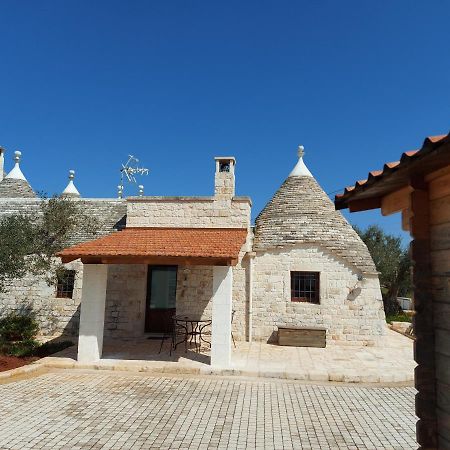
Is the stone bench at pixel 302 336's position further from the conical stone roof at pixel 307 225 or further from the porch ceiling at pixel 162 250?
the porch ceiling at pixel 162 250

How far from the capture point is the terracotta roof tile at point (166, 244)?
8820mm

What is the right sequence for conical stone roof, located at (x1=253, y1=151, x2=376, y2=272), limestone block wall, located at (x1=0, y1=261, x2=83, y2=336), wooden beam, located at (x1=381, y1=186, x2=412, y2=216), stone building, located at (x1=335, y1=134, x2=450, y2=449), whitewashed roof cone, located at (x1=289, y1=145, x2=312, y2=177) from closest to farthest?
stone building, located at (x1=335, y1=134, x2=450, y2=449) → wooden beam, located at (x1=381, y1=186, x2=412, y2=216) → conical stone roof, located at (x1=253, y1=151, x2=376, y2=272) → limestone block wall, located at (x1=0, y1=261, x2=83, y2=336) → whitewashed roof cone, located at (x1=289, y1=145, x2=312, y2=177)

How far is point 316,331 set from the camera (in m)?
11.2

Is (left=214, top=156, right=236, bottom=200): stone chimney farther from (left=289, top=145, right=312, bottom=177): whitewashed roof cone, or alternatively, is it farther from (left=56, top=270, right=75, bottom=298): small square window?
(left=56, top=270, right=75, bottom=298): small square window

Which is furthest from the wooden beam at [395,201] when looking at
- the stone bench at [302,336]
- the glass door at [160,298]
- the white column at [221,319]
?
the glass door at [160,298]

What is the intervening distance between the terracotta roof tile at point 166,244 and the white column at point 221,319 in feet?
2.00

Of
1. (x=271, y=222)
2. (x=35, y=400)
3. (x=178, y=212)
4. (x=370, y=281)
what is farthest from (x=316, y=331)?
(x=35, y=400)

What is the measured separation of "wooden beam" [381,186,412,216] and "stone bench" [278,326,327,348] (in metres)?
7.99

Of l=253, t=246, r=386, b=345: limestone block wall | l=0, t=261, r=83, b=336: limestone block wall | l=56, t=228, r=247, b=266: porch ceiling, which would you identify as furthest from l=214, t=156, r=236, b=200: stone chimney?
l=0, t=261, r=83, b=336: limestone block wall

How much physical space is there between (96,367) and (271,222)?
7770 mm

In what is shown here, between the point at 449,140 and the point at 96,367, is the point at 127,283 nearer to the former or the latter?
the point at 96,367

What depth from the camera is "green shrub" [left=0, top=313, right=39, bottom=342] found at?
11.3 meters

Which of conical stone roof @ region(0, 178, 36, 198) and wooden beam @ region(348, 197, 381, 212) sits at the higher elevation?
conical stone roof @ region(0, 178, 36, 198)

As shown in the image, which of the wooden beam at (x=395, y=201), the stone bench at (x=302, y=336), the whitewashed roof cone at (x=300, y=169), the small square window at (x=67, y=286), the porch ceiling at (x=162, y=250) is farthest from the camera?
the whitewashed roof cone at (x=300, y=169)
